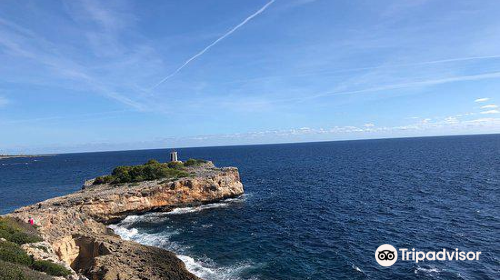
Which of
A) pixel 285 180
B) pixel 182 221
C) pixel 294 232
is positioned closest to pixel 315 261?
pixel 294 232

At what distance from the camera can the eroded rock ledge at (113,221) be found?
26.6 meters

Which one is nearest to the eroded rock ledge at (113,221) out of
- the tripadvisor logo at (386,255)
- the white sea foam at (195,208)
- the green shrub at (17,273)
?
the white sea foam at (195,208)

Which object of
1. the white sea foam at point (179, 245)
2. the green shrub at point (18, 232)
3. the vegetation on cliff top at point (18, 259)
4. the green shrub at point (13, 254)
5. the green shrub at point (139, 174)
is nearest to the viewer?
the vegetation on cliff top at point (18, 259)

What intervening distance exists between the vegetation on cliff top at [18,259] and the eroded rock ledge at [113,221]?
162cm

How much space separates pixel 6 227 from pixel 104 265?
28.9 feet

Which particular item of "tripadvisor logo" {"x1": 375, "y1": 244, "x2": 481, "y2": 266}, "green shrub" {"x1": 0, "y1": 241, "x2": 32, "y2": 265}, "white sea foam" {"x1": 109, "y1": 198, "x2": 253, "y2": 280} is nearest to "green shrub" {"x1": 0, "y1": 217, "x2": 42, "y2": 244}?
"green shrub" {"x1": 0, "y1": 241, "x2": 32, "y2": 265}

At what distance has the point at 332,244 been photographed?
36.1 meters

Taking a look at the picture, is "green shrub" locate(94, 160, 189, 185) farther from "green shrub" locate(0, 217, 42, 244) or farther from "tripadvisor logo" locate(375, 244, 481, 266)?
"tripadvisor logo" locate(375, 244, 481, 266)

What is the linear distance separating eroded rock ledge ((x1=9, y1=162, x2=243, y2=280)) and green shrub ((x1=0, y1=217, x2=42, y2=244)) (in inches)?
53.3

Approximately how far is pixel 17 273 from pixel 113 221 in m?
32.3

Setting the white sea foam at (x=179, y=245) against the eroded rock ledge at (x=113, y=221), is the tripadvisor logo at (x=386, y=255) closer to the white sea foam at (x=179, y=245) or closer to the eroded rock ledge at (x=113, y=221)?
the white sea foam at (x=179, y=245)

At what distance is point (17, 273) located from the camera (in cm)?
1733

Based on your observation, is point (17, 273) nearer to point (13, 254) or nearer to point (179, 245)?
point (13, 254)

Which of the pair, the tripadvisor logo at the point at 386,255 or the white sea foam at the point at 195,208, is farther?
the white sea foam at the point at 195,208
